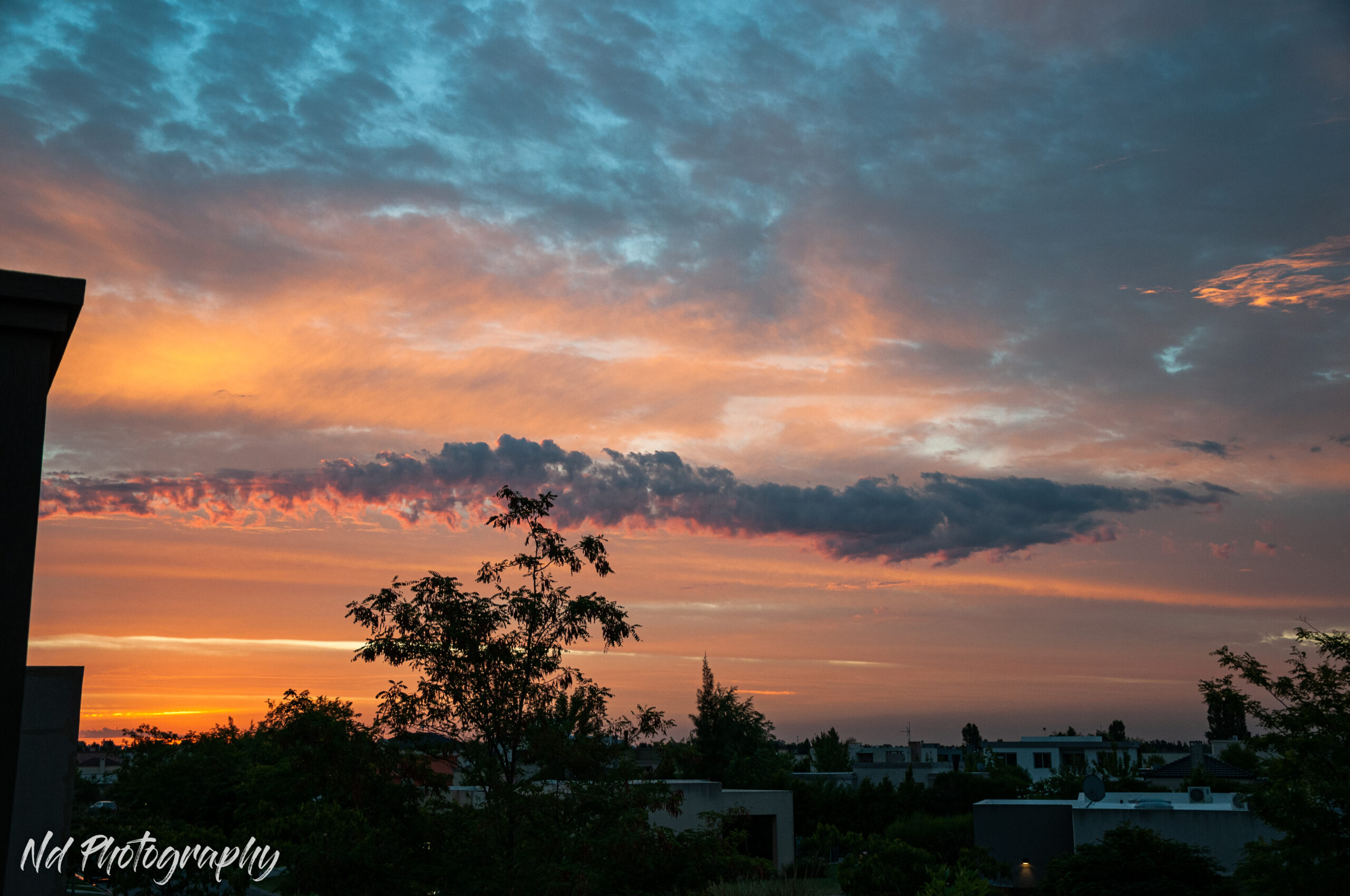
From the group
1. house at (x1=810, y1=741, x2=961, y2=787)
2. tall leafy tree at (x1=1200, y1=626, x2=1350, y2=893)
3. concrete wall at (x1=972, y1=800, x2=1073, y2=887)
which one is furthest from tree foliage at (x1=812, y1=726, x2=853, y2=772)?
tall leafy tree at (x1=1200, y1=626, x2=1350, y2=893)

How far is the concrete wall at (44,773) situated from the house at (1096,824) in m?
32.2

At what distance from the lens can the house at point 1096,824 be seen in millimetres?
32156

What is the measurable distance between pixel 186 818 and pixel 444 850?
114ft

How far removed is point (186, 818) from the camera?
45562mm

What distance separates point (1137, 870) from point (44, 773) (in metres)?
29.6

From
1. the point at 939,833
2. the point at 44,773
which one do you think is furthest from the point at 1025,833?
the point at 44,773

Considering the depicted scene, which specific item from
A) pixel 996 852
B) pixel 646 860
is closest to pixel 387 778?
pixel 646 860

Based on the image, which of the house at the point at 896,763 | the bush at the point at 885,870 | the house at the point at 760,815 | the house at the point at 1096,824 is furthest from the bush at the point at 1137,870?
the house at the point at 896,763

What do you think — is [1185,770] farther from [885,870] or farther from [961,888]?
[961,888]

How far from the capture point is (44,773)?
8.46 metres

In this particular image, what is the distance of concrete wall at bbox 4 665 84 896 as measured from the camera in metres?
8.35

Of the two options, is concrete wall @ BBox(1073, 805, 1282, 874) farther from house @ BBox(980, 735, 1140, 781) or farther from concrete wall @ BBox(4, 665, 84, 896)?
house @ BBox(980, 735, 1140, 781)

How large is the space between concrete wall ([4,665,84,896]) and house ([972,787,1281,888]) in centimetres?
3221

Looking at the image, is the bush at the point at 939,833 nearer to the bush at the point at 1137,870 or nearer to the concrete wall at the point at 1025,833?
the concrete wall at the point at 1025,833
